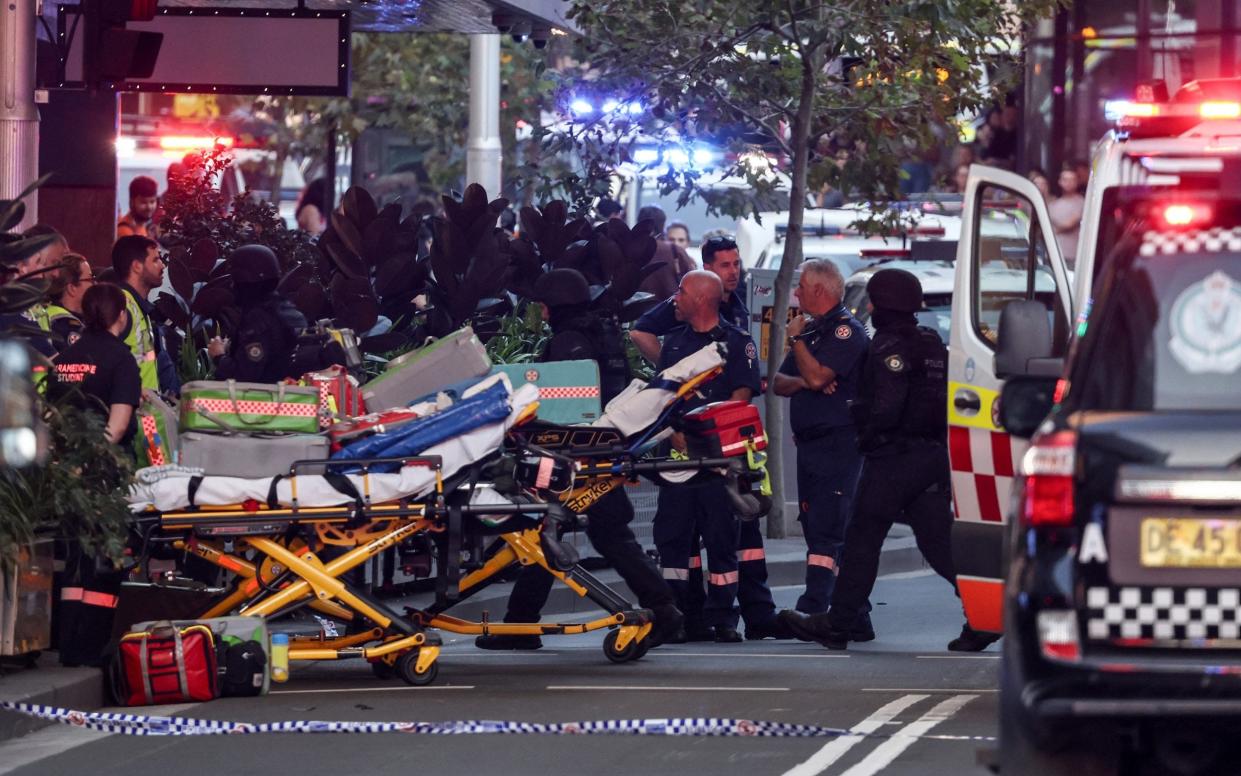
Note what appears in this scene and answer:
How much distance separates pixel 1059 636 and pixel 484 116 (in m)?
17.0

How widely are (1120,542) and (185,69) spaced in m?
11.2

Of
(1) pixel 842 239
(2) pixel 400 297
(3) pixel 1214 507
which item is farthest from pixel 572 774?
(1) pixel 842 239

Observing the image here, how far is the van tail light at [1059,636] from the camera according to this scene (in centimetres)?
605

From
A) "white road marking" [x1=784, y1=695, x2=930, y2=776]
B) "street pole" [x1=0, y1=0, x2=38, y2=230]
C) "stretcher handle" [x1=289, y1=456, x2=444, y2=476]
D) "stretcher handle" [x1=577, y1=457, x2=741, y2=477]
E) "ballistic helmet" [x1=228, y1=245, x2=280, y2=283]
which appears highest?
"street pole" [x1=0, y1=0, x2=38, y2=230]

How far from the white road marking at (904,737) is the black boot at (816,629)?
199 centimetres

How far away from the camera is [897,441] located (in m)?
11.7

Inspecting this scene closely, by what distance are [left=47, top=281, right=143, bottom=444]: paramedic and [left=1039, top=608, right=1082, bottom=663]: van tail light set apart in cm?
525

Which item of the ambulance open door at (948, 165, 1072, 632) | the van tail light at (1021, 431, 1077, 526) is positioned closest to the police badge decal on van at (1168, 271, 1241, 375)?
the van tail light at (1021, 431, 1077, 526)

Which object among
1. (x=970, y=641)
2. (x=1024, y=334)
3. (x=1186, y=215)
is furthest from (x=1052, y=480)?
(x=970, y=641)

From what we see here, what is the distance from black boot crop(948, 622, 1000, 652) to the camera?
1195cm

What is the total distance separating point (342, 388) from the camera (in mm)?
11039

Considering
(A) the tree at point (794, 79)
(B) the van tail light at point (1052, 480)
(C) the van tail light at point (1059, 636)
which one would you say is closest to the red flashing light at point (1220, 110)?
(B) the van tail light at point (1052, 480)

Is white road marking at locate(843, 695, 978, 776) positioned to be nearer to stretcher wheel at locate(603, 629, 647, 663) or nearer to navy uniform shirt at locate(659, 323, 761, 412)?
stretcher wheel at locate(603, 629, 647, 663)

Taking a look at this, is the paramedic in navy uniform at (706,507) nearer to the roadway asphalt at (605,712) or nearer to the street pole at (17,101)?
the roadway asphalt at (605,712)
